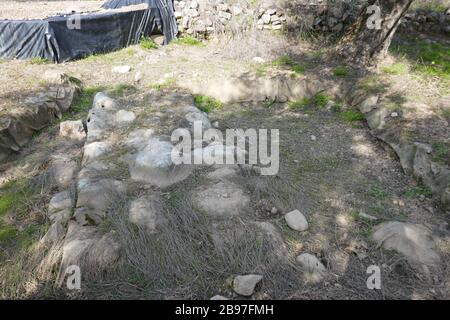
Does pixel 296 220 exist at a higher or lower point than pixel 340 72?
lower


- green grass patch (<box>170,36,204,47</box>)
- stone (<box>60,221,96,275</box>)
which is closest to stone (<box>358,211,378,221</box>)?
stone (<box>60,221,96,275</box>)

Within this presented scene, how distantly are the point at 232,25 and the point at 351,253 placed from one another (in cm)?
516

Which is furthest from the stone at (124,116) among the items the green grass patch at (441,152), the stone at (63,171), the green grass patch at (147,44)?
the green grass patch at (441,152)

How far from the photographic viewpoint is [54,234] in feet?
7.83

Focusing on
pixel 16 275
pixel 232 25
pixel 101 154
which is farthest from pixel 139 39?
pixel 16 275

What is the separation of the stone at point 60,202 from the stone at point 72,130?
1.31 meters

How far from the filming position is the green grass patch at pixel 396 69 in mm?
4676

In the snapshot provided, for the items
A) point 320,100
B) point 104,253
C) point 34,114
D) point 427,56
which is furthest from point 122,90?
point 427,56

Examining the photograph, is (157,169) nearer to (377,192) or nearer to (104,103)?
(104,103)

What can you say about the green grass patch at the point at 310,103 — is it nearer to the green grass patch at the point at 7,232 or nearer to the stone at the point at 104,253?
the stone at the point at 104,253

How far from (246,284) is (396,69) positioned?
409 centimetres

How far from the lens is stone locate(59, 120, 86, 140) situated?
12.9 ft
